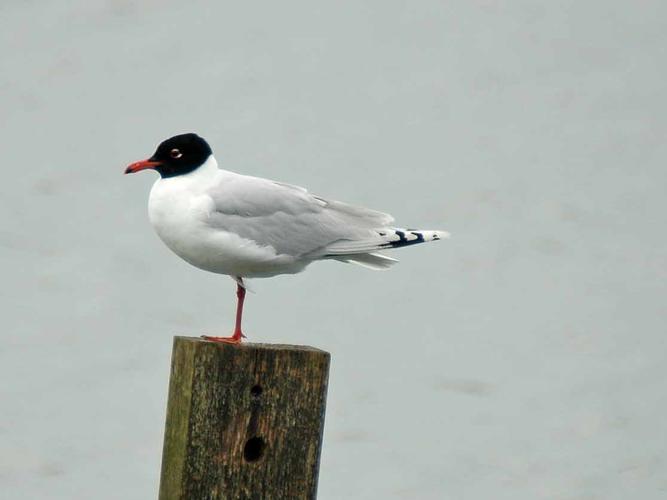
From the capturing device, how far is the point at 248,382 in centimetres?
247

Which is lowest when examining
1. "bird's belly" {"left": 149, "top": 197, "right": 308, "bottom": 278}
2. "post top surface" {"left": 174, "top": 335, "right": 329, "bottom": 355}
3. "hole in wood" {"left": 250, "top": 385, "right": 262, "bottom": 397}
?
"hole in wood" {"left": 250, "top": 385, "right": 262, "bottom": 397}

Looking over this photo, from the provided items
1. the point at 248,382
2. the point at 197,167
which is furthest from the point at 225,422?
the point at 197,167

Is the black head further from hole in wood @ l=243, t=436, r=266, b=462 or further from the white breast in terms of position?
hole in wood @ l=243, t=436, r=266, b=462

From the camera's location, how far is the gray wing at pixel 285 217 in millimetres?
3375

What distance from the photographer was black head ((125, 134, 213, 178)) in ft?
11.3

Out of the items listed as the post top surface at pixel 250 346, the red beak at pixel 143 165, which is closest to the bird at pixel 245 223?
the red beak at pixel 143 165

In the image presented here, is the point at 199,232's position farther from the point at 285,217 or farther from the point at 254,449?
the point at 254,449

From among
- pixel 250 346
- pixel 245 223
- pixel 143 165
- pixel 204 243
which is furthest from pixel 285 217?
pixel 250 346

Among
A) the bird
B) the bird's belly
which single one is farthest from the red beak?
the bird's belly

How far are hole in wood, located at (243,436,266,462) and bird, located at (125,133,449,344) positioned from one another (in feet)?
2.63

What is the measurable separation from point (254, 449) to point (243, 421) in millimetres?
78

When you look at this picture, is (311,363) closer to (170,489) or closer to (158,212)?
(170,489)

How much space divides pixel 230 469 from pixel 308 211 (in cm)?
121

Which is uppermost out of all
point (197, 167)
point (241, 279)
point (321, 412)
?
point (197, 167)
